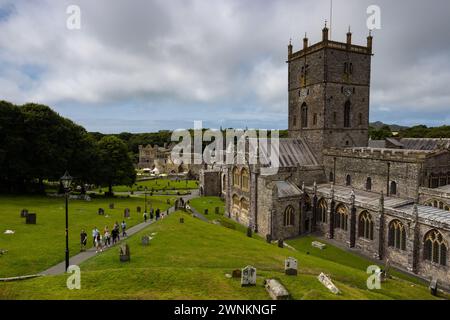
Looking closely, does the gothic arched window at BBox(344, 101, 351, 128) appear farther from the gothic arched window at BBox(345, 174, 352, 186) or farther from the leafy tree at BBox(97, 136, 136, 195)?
the leafy tree at BBox(97, 136, 136, 195)

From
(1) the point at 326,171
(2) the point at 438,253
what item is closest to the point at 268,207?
(1) the point at 326,171

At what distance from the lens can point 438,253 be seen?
23.6 meters

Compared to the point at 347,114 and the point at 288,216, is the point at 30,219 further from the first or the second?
the point at 347,114

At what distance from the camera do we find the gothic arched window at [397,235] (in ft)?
86.3

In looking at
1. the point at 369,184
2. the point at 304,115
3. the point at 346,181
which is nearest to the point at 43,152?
the point at 304,115

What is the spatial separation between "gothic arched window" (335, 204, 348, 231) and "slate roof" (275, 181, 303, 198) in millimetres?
4558

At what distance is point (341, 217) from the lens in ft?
108

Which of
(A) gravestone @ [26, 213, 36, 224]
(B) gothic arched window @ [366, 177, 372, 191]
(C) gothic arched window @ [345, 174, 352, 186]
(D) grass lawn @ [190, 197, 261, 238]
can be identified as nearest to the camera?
(A) gravestone @ [26, 213, 36, 224]

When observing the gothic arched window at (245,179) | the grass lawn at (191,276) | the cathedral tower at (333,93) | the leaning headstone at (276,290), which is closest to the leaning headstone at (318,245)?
the grass lawn at (191,276)

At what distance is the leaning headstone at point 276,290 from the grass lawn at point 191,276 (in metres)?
0.29

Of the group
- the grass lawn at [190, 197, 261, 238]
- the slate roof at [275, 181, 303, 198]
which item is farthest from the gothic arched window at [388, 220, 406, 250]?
the grass lawn at [190, 197, 261, 238]

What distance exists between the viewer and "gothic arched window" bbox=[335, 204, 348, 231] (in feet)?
106

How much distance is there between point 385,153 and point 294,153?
1066cm

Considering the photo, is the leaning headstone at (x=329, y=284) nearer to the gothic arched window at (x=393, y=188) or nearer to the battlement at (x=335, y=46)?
the gothic arched window at (x=393, y=188)
